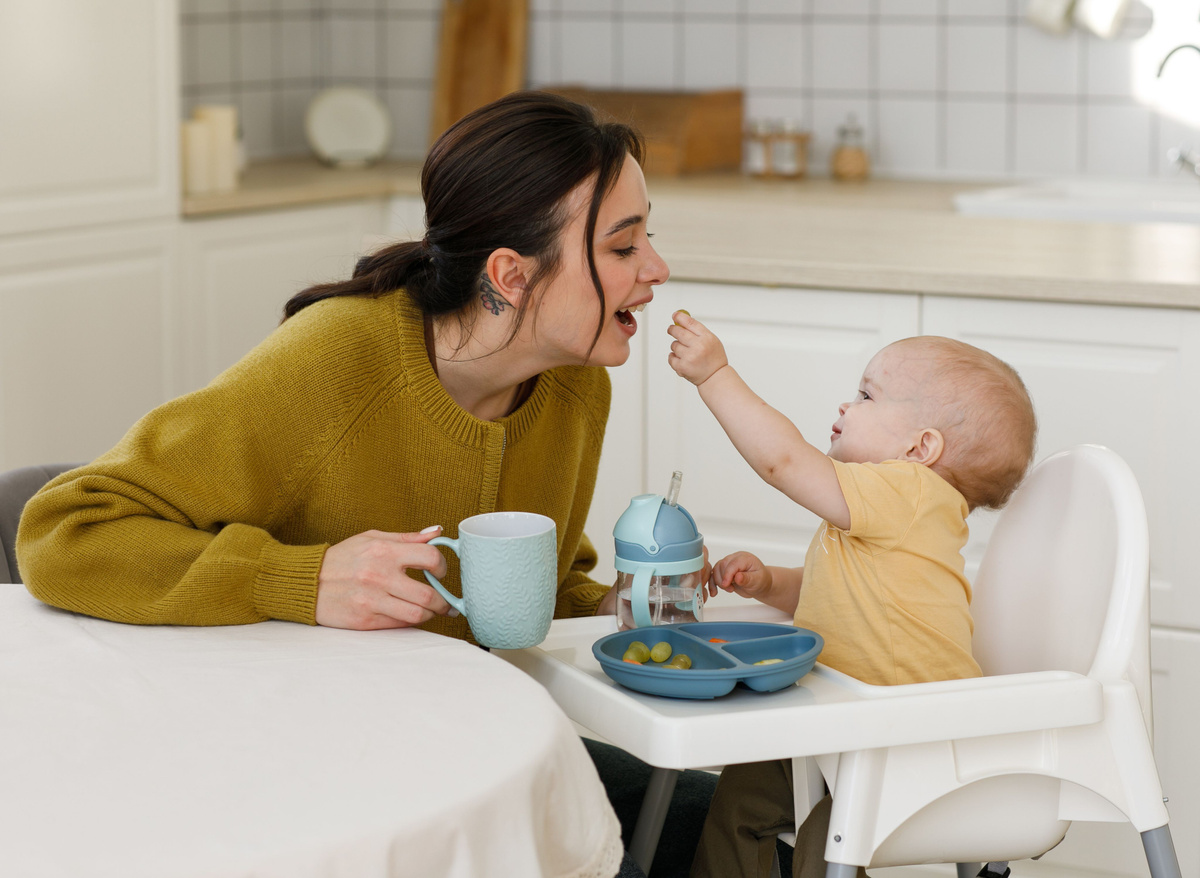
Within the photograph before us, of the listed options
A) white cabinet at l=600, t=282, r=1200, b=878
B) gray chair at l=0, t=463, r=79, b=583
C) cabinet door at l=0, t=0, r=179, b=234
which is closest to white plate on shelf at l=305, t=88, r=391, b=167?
cabinet door at l=0, t=0, r=179, b=234

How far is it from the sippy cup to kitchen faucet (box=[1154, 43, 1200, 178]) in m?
2.40

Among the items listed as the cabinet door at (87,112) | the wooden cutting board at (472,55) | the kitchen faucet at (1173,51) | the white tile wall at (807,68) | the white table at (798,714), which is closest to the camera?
the white table at (798,714)

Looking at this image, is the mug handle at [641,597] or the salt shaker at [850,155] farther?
the salt shaker at [850,155]

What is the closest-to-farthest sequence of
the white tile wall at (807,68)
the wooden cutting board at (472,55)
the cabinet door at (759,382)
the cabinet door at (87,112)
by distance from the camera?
the cabinet door at (759,382)
the cabinet door at (87,112)
the white tile wall at (807,68)
the wooden cutting board at (472,55)

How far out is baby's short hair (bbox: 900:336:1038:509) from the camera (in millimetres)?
1270

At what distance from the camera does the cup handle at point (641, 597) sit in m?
1.11

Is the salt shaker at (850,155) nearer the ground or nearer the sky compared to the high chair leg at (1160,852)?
nearer the sky

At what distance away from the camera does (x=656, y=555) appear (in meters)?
1.10

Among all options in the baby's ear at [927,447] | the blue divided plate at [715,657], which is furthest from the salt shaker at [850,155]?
the blue divided plate at [715,657]

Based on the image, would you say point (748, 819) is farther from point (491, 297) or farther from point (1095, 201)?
point (1095, 201)

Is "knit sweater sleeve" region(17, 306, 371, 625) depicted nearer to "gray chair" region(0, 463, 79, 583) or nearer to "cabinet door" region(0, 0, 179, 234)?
"gray chair" region(0, 463, 79, 583)

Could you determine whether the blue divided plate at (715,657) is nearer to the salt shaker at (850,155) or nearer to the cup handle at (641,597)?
the cup handle at (641,597)

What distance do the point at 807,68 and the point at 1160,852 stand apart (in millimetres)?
2732

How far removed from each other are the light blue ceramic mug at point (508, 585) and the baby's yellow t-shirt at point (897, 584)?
292 millimetres
